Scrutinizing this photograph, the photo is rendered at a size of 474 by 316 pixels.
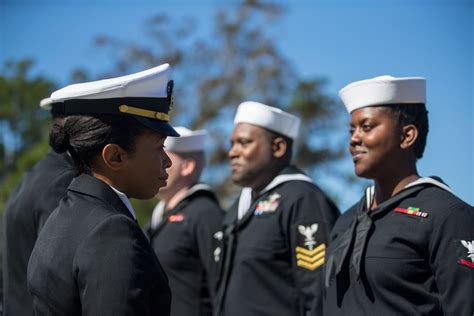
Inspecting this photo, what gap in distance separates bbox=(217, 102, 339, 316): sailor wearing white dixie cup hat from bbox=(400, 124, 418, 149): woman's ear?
1031 mm

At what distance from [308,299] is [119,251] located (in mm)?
2445

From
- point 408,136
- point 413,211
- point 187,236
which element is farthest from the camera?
point 187,236

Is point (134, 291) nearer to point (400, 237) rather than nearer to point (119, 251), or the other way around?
point (119, 251)

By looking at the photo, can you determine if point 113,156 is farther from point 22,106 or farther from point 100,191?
point 22,106

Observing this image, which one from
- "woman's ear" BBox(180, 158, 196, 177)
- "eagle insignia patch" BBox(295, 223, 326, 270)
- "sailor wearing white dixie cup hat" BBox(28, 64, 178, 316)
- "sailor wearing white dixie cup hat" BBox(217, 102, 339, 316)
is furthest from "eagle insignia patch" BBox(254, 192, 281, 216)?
"sailor wearing white dixie cup hat" BBox(28, 64, 178, 316)

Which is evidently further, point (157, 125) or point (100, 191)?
point (157, 125)

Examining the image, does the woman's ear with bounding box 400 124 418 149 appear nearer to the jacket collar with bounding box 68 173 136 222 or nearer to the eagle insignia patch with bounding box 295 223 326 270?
the eagle insignia patch with bounding box 295 223 326 270

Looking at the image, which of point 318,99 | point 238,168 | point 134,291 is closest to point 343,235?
point 238,168

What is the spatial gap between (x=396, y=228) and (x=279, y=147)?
82.5 inches

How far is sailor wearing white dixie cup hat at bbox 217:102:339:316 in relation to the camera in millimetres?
4594

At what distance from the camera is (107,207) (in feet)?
8.28

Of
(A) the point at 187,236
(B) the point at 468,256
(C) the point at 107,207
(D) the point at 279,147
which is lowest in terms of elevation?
(A) the point at 187,236

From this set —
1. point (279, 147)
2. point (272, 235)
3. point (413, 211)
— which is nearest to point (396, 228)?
point (413, 211)

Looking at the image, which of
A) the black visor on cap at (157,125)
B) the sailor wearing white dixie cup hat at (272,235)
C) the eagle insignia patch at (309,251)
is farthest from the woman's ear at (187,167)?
the black visor on cap at (157,125)
